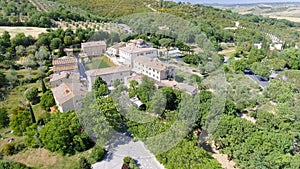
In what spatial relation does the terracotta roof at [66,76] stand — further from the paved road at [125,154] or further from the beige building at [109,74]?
the paved road at [125,154]

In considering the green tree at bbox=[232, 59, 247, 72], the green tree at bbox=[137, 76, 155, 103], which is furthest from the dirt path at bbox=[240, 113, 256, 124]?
the green tree at bbox=[232, 59, 247, 72]

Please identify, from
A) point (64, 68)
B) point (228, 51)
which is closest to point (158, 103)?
point (64, 68)

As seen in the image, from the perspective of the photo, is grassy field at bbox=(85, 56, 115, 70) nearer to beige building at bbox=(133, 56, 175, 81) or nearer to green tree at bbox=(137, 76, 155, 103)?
beige building at bbox=(133, 56, 175, 81)

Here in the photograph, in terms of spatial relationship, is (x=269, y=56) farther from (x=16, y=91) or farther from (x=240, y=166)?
(x=16, y=91)

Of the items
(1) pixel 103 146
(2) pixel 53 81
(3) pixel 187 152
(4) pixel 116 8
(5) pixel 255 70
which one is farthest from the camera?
(4) pixel 116 8

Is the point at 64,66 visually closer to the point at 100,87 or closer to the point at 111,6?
the point at 100,87

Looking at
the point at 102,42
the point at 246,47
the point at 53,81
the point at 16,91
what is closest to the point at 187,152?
the point at 53,81

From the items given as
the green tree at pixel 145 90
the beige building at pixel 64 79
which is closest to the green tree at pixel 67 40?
Result: the beige building at pixel 64 79
